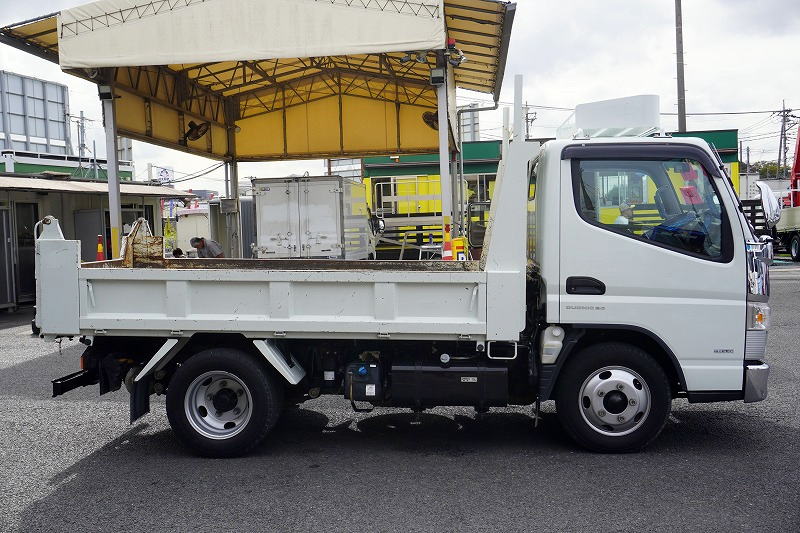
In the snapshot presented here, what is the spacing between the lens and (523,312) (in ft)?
17.1

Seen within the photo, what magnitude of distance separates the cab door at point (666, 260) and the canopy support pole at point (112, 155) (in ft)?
23.4

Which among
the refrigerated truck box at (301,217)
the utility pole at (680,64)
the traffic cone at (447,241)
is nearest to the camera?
the traffic cone at (447,241)

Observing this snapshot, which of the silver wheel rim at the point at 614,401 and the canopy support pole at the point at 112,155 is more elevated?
the canopy support pole at the point at 112,155

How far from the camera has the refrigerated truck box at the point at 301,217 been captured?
14.0m

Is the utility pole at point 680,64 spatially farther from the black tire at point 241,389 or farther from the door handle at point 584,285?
the black tire at point 241,389

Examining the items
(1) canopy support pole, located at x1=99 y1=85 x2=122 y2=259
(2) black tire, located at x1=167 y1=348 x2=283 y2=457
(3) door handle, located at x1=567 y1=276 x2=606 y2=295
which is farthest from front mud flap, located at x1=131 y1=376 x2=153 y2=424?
(1) canopy support pole, located at x1=99 y1=85 x2=122 y2=259

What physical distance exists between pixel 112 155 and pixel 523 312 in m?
7.41

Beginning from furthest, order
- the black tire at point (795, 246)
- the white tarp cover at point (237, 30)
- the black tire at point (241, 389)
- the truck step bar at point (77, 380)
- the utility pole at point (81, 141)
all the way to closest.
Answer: the utility pole at point (81, 141) < the black tire at point (795, 246) < the white tarp cover at point (237, 30) < the truck step bar at point (77, 380) < the black tire at point (241, 389)

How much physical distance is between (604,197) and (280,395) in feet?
9.52

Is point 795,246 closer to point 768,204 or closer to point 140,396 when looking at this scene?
point 768,204

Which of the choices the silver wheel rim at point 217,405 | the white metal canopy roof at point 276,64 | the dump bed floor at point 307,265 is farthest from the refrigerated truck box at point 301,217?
the silver wheel rim at point 217,405

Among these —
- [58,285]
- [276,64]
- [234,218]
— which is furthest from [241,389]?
[234,218]

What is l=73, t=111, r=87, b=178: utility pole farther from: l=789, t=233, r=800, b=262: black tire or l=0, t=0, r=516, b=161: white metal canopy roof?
l=789, t=233, r=800, b=262: black tire

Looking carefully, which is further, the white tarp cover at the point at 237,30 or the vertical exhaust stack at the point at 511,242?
the white tarp cover at the point at 237,30
